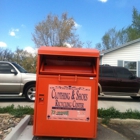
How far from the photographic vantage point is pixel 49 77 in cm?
493

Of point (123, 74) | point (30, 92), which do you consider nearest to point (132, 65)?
point (123, 74)

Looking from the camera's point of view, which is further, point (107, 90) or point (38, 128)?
point (107, 90)

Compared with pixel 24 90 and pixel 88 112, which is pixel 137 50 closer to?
pixel 24 90

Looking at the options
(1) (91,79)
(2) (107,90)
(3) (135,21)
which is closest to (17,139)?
(1) (91,79)

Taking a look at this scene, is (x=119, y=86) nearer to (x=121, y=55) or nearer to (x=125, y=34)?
(x=121, y=55)

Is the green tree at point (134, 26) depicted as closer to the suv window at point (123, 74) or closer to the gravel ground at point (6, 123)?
the suv window at point (123, 74)

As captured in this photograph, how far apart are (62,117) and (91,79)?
99 centimetres

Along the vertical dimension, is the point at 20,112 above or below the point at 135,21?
below

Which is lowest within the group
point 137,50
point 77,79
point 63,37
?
point 77,79

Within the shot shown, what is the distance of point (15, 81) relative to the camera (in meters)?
10.1

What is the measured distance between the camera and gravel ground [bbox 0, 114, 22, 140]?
17.3 ft

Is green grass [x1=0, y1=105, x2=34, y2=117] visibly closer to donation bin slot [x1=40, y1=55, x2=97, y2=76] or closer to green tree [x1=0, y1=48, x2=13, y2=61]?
donation bin slot [x1=40, y1=55, x2=97, y2=76]

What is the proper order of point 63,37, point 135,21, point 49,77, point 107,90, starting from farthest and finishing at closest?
1. point 135,21
2. point 63,37
3. point 107,90
4. point 49,77

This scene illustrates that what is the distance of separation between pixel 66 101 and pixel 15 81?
557cm
